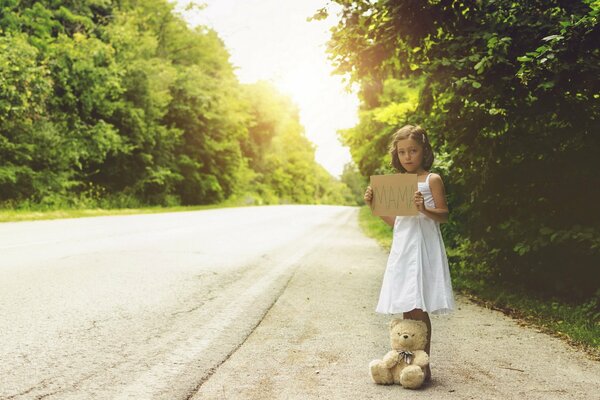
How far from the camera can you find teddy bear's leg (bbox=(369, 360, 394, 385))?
3539 millimetres

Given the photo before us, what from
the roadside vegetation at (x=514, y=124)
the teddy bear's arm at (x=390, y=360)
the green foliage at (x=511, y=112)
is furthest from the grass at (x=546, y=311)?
the teddy bear's arm at (x=390, y=360)

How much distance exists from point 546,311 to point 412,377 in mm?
2923

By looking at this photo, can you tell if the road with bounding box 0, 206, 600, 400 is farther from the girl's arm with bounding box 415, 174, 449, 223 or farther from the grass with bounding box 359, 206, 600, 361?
the girl's arm with bounding box 415, 174, 449, 223

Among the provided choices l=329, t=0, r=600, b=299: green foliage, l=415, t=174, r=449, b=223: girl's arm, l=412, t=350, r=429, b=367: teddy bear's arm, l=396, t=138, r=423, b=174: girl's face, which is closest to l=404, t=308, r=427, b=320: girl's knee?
l=412, t=350, r=429, b=367: teddy bear's arm

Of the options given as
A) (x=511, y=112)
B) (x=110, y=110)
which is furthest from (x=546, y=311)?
(x=110, y=110)

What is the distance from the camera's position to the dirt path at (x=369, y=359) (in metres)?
3.41

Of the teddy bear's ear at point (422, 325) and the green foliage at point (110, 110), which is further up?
the green foliage at point (110, 110)

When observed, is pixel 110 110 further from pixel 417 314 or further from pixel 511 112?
pixel 417 314

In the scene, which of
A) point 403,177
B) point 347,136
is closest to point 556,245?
point 403,177

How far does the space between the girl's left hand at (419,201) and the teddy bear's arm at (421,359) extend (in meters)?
0.93

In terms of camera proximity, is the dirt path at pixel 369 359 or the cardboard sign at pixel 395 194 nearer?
the dirt path at pixel 369 359

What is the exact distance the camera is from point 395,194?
3768 mm

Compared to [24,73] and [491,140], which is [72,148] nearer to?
[24,73]

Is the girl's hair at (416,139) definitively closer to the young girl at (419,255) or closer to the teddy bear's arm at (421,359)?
the young girl at (419,255)
